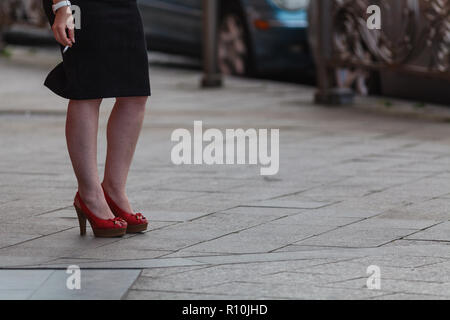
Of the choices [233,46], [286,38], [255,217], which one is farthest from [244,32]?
[255,217]

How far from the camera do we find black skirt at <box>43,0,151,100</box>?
511cm

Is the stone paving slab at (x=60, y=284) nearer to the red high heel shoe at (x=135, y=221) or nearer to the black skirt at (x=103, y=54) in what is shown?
the red high heel shoe at (x=135, y=221)

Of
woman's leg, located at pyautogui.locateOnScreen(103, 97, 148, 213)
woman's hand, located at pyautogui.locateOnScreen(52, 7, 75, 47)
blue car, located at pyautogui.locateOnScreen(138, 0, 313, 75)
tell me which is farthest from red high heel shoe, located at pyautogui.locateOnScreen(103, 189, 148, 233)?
blue car, located at pyautogui.locateOnScreen(138, 0, 313, 75)

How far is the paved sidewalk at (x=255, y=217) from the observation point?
14.1 feet

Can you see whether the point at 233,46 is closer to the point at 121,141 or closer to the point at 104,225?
the point at 121,141

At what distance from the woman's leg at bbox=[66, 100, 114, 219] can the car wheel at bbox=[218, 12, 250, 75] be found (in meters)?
7.52

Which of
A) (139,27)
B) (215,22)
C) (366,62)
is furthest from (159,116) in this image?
(139,27)

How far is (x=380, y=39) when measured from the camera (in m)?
9.90

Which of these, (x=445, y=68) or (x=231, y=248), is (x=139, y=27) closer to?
(x=231, y=248)

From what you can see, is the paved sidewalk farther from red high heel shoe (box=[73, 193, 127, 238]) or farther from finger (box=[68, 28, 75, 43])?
finger (box=[68, 28, 75, 43])

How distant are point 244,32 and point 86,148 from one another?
759 cm

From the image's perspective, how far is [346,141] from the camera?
834 centimetres

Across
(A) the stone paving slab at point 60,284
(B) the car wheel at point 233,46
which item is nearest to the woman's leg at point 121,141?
(A) the stone paving slab at point 60,284

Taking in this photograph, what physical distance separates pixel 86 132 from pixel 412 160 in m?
2.83
